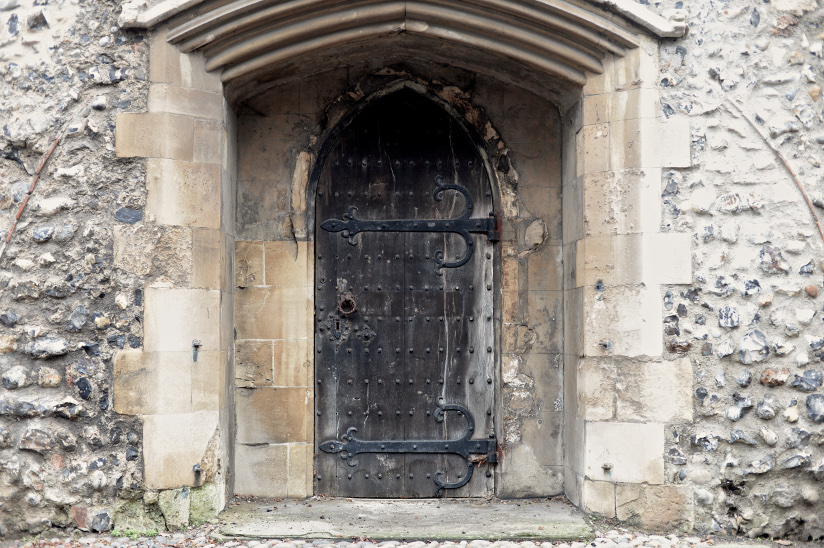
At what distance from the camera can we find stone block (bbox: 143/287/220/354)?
376 centimetres

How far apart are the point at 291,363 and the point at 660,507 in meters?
2.20

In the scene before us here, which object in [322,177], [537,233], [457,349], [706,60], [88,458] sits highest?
[706,60]

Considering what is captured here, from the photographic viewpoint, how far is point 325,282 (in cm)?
455

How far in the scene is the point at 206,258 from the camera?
3904mm

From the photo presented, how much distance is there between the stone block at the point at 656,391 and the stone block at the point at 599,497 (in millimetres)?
372

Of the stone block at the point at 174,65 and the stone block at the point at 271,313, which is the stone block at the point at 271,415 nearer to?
the stone block at the point at 271,313

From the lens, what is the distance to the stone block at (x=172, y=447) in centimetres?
371

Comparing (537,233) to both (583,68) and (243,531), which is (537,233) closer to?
(583,68)

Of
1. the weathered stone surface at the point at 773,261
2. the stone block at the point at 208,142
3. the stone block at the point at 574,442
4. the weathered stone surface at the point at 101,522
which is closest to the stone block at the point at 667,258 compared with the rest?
the weathered stone surface at the point at 773,261

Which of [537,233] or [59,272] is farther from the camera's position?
[537,233]

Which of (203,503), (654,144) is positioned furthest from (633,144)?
(203,503)

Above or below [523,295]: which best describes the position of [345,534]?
below

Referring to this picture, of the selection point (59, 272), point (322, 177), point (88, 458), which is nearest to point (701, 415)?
point (322, 177)

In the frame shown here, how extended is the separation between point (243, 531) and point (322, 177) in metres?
2.11
